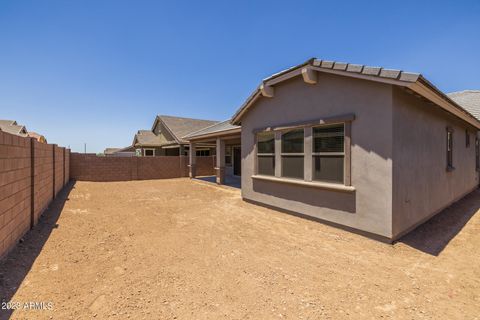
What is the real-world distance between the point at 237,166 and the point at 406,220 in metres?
14.3

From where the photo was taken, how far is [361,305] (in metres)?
2.84

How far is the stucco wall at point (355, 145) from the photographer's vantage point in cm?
477

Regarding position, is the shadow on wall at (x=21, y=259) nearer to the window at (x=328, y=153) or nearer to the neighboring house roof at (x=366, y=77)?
the window at (x=328, y=153)

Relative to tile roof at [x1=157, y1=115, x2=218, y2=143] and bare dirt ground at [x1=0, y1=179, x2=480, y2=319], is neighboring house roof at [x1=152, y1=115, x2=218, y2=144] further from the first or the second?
bare dirt ground at [x1=0, y1=179, x2=480, y2=319]

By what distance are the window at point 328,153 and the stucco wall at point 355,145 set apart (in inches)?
12.7

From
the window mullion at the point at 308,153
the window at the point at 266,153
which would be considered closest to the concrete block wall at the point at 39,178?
the window at the point at 266,153

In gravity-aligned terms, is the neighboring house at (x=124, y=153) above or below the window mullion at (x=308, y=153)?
above

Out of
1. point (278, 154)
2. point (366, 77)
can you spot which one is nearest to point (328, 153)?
point (278, 154)

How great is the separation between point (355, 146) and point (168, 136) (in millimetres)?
19213

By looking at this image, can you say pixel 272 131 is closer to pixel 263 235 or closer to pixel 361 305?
pixel 263 235

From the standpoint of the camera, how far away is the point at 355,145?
5230 mm

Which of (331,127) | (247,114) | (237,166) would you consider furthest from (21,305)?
(237,166)

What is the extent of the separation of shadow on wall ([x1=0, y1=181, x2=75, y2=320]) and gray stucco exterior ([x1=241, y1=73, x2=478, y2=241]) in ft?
20.1

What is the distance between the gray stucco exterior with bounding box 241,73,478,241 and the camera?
187 inches
